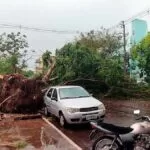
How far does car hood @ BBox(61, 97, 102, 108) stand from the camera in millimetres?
14801

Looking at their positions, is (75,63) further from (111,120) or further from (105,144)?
(105,144)

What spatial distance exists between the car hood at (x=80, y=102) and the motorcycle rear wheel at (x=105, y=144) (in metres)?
5.48

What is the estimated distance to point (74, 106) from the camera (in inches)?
581

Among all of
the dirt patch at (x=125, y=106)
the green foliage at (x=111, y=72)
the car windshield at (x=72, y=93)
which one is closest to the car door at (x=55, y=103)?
the car windshield at (x=72, y=93)

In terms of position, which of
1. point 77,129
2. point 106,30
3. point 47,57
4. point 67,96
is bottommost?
point 77,129

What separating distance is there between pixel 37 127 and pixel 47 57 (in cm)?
916

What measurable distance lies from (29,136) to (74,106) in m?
2.30

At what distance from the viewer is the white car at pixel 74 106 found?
575 inches

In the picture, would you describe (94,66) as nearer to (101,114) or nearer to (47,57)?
(47,57)

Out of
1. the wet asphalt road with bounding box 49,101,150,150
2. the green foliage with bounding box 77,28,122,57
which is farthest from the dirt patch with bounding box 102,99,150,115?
the green foliage with bounding box 77,28,122,57

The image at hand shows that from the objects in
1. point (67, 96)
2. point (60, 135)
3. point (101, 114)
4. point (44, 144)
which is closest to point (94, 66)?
point (67, 96)

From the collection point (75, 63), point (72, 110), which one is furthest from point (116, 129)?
point (75, 63)

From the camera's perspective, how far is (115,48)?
139 ft

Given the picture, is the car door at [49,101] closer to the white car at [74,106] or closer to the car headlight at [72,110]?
the white car at [74,106]
